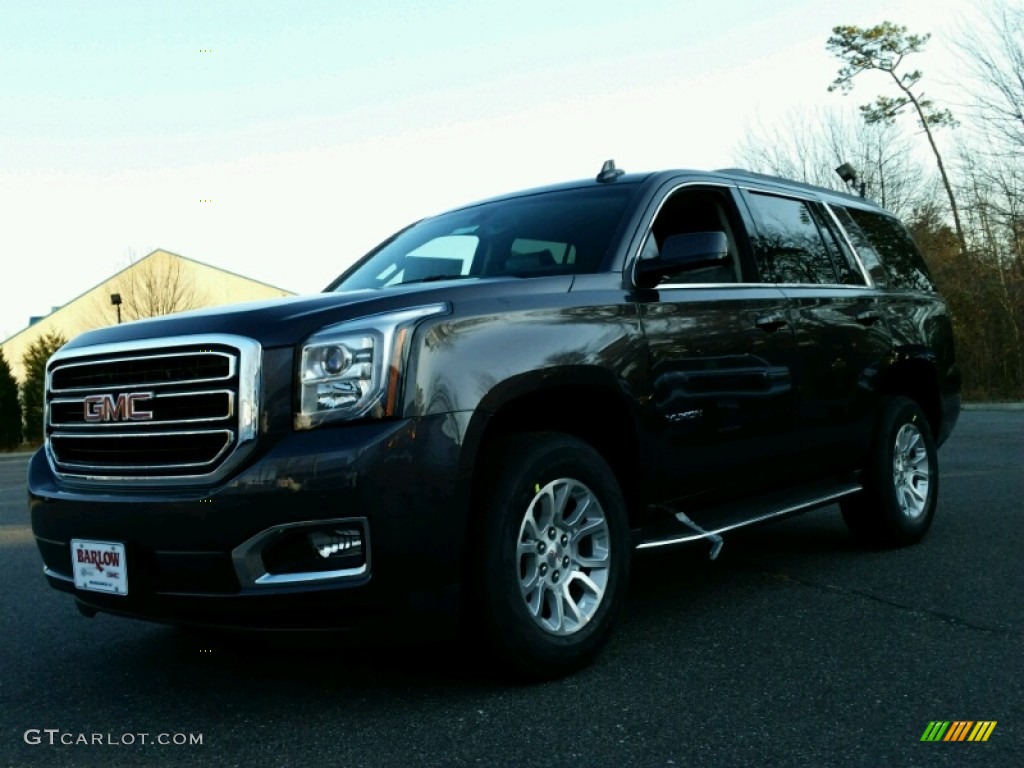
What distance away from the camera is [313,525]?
3.17 metres

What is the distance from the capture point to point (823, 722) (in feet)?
10.5

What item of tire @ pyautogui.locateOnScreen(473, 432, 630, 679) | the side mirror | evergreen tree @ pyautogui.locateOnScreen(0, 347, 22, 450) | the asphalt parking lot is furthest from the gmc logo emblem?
evergreen tree @ pyautogui.locateOnScreen(0, 347, 22, 450)

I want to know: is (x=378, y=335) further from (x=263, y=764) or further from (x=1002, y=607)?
(x=1002, y=607)

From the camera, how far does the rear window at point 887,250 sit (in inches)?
241

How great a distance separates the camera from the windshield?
176 inches

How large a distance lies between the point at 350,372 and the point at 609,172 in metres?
2.14

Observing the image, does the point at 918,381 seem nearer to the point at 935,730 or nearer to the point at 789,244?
the point at 789,244

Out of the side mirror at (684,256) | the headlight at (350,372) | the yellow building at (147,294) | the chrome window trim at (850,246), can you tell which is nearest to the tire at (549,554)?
the headlight at (350,372)

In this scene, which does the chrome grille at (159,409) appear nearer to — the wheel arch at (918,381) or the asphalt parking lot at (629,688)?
the asphalt parking lot at (629,688)

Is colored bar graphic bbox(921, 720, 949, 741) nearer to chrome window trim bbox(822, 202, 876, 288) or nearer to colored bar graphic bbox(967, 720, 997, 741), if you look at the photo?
colored bar graphic bbox(967, 720, 997, 741)

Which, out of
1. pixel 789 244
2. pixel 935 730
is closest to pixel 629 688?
pixel 935 730

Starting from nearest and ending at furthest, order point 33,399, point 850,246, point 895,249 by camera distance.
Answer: point 850,246 < point 895,249 < point 33,399

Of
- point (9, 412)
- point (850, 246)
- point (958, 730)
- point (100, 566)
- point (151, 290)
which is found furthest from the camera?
point (151, 290)

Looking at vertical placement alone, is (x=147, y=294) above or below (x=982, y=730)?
below
